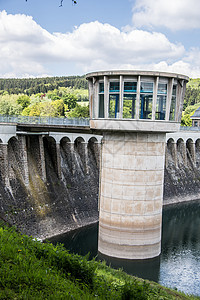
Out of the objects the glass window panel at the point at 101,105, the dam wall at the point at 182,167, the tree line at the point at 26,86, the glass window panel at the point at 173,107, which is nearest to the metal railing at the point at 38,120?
the glass window panel at the point at 101,105

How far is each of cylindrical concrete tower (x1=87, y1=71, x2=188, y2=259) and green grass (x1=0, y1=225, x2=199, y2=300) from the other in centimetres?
1328

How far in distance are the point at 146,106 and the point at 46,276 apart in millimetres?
16998

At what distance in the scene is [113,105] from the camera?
27281 mm

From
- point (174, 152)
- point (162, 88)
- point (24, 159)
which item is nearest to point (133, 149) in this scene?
point (162, 88)

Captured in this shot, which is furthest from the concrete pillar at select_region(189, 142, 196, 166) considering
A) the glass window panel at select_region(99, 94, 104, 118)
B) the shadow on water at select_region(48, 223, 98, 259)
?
the glass window panel at select_region(99, 94, 104, 118)

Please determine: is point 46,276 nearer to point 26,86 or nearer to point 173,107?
point 173,107

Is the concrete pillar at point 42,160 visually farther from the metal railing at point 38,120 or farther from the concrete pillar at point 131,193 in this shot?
the concrete pillar at point 131,193

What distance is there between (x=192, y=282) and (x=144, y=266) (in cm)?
348

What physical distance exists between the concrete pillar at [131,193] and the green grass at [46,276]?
1323 centimetres

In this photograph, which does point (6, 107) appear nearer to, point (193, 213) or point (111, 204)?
point (193, 213)

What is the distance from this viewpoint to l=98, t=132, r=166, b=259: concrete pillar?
1084 inches

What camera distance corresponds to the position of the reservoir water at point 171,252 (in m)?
26.1

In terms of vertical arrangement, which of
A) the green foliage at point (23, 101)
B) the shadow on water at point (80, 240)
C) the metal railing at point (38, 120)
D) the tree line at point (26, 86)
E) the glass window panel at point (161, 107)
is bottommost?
the shadow on water at point (80, 240)

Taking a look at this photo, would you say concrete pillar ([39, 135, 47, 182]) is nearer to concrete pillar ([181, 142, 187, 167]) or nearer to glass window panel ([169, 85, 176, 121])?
glass window panel ([169, 85, 176, 121])
